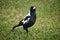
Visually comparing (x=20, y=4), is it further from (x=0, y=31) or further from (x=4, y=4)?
(x=0, y=31)

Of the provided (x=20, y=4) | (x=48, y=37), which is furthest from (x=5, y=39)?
(x=20, y=4)

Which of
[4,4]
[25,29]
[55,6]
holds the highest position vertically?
[25,29]

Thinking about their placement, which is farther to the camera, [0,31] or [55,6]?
[55,6]

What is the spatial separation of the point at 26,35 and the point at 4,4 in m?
5.01

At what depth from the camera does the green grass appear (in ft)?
25.7

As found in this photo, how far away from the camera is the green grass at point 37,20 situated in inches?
308

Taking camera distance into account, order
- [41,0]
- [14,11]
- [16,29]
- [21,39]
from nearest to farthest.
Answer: [21,39] → [16,29] → [14,11] → [41,0]

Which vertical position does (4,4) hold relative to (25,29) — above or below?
below

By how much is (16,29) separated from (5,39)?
76 cm

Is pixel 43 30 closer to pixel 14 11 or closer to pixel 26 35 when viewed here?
pixel 26 35

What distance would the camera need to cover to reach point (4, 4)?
12.4m

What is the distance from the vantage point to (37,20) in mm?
9664

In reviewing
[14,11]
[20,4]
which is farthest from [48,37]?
[20,4]

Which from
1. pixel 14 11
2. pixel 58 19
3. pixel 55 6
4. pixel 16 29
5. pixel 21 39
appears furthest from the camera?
pixel 55 6
